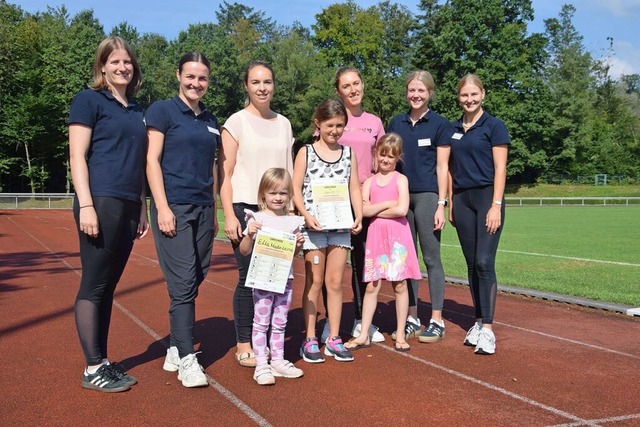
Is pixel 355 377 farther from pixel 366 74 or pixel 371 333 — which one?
pixel 366 74

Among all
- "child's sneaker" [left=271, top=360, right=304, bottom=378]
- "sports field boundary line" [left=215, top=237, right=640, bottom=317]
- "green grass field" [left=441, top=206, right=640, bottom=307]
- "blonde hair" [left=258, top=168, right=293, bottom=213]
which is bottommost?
"green grass field" [left=441, top=206, right=640, bottom=307]

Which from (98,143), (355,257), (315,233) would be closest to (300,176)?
(315,233)

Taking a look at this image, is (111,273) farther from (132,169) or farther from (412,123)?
(412,123)

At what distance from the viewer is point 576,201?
43.9 metres

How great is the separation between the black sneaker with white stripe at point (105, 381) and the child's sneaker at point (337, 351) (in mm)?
1650

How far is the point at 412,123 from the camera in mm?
5992

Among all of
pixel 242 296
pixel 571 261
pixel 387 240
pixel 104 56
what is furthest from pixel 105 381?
pixel 571 261

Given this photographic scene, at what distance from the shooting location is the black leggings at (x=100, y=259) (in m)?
4.23

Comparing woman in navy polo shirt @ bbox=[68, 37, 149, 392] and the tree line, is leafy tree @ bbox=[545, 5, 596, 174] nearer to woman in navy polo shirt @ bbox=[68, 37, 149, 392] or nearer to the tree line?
the tree line

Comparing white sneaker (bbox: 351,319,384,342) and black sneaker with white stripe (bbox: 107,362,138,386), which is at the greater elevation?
black sneaker with white stripe (bbox: 107,362,138,386)

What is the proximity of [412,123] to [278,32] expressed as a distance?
281 feet

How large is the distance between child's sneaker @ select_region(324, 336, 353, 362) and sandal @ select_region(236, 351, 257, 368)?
64 cm

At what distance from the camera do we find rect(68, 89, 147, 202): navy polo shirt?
4.16 meters

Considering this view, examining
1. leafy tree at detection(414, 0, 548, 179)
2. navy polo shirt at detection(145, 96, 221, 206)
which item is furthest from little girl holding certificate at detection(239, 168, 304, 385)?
leafy tree at detection(414, 0, 548, 179)
